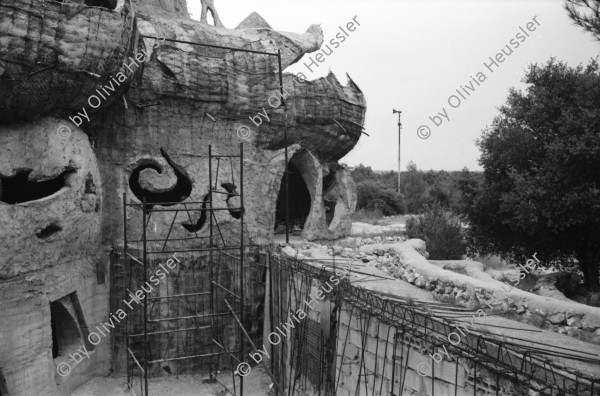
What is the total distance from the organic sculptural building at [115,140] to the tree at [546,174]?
3.79 m

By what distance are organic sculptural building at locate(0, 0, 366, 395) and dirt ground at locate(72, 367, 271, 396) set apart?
35 centimetres

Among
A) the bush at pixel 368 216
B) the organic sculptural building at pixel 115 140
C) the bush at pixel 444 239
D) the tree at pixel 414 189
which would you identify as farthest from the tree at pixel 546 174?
the tree at pixel 414 189

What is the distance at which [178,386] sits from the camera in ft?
34.0

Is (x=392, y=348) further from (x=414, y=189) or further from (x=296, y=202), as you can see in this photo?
(x=414, y=189)

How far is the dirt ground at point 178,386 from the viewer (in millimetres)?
9711

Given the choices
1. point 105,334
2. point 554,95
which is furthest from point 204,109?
point 554,95

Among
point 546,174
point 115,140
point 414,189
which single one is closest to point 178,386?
point 115,140

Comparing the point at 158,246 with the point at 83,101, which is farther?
the point at 158,246

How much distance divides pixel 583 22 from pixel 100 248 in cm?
885

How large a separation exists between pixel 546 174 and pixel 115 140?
8.37m

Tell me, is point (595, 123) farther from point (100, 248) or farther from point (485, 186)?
point (100, 248)

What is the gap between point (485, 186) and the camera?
11789 millimetres

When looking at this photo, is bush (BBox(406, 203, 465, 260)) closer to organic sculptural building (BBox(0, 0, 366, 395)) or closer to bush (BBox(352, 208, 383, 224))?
organic sculptural building (BBox(0, 0, 366, 395))

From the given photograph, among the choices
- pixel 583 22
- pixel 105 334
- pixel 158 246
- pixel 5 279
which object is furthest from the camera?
pixel 158 246
